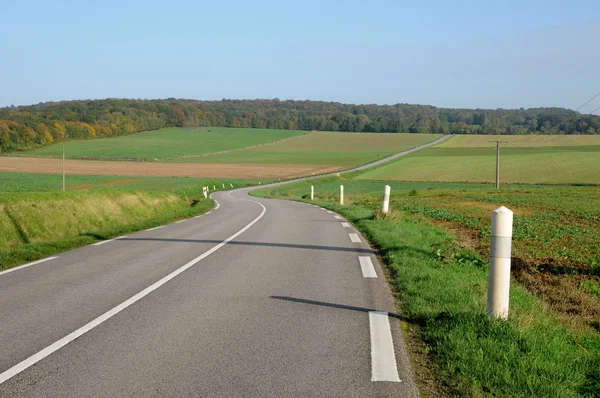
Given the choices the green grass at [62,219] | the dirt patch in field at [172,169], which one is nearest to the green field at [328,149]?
the dirt patch in field at [172,169]

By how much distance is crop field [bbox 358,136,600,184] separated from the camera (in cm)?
6562

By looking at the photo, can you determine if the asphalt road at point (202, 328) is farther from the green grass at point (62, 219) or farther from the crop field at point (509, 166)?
the crop field at point (509, 166)

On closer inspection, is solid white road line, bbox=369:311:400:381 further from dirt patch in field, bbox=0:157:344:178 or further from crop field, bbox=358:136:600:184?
dirt patch in field, bbox=0:157:344:178

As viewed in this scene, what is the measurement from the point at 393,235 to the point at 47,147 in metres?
121

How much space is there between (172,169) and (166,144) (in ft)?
130

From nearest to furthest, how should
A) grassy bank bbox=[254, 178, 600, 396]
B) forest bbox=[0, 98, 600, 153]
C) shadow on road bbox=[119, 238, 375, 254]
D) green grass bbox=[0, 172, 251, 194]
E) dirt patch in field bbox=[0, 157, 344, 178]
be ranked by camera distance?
1. grassy bank bbox=[254, 178, 600, 396]
2. shadow on road bbox=[119, 238, 375, 254]
3. green grass bbox=[0, 172, 251, 194]
4. dirt patch in field bbox=[0, 157, 344, 178]
5. forest bbox=[0, 98, 600, 153]

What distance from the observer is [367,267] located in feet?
30.1

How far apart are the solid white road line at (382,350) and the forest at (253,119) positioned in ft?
400

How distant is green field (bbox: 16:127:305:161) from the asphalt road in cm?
10136

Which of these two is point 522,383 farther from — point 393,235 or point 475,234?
point 475,234

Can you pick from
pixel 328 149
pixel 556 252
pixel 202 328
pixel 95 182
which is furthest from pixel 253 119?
pixel 202 328

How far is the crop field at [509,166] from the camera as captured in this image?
6562cm

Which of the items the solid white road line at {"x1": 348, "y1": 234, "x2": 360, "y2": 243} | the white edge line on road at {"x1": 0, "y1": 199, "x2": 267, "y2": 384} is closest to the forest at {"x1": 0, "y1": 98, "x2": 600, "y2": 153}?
the solid white road line at {"x1": 348, "y1": 234, "x2": 360, "y2": 243}

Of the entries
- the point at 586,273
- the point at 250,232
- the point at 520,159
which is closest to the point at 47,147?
the point at 520,159
